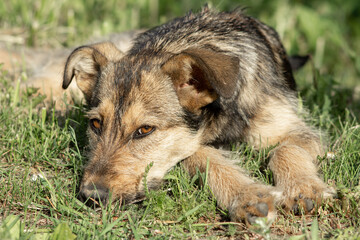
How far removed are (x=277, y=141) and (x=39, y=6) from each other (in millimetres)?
4805

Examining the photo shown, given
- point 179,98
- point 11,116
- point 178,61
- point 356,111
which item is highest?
point 178,61

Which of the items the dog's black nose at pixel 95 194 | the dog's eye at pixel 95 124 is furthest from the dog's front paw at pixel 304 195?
the dog's eye at pixel 95 124

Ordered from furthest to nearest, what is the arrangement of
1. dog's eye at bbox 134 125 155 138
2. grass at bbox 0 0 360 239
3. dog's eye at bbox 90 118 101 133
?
dog's eye at bbox 90 118 101 133 → dog's eye at bbox 134 125 155 138 → grass at bbox 0 0 360 239

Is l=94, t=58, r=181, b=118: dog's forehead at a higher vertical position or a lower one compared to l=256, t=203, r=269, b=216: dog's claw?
higher

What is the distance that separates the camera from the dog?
314 cm

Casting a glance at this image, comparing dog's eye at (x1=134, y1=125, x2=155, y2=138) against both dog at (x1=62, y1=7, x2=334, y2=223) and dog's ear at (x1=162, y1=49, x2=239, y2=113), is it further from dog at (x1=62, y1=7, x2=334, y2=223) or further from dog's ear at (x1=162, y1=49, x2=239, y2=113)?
dog's ear at (x1=162, y1=49, x2=239, y2=113)

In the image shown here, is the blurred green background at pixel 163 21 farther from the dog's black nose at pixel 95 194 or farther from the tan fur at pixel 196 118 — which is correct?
the dog's black nose at pixel 95 194

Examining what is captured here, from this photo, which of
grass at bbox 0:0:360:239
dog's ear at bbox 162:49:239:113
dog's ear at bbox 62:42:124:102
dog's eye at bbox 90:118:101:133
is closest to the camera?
grass at bbox 0:0:360:239

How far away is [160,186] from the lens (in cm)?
341

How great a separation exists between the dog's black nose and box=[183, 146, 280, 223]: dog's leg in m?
0.83

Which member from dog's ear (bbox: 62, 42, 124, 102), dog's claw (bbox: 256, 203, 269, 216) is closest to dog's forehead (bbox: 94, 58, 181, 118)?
dog's ear (bbox: 62, 42, 124, 102)

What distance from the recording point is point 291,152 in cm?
367

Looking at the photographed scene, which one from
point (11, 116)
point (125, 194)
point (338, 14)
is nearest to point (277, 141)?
point (125, 194)

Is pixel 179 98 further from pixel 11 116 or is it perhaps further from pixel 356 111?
pixel 356 111
